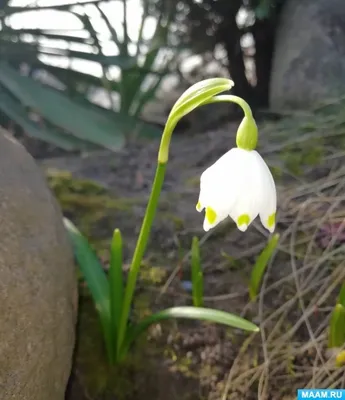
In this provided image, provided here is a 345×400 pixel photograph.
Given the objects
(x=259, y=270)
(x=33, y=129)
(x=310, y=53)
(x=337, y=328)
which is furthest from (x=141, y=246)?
(x=310, y=53)

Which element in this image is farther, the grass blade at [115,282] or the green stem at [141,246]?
the grass blade at [115,282]

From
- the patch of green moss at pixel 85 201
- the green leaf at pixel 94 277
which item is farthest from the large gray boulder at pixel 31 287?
the patch of green moss at pixel 85 201

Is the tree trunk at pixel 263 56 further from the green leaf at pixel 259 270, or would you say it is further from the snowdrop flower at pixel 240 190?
the snowdrop flower at pixel 240 190

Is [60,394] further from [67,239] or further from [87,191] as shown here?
[87,191]

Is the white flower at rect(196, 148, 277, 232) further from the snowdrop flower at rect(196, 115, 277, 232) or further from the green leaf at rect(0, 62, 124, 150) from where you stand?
the green leaf at rect(0, 62, 124, 150)

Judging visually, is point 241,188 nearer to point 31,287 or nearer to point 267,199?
point 267,199

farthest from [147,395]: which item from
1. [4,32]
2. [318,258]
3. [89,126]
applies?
[4,32]

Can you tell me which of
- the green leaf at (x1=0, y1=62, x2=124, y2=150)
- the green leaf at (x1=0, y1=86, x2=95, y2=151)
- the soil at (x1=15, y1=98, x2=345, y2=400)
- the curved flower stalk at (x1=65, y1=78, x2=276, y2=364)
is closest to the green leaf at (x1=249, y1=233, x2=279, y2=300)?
the soil at (x1=15, y1=98, x2=345, y2=400)
